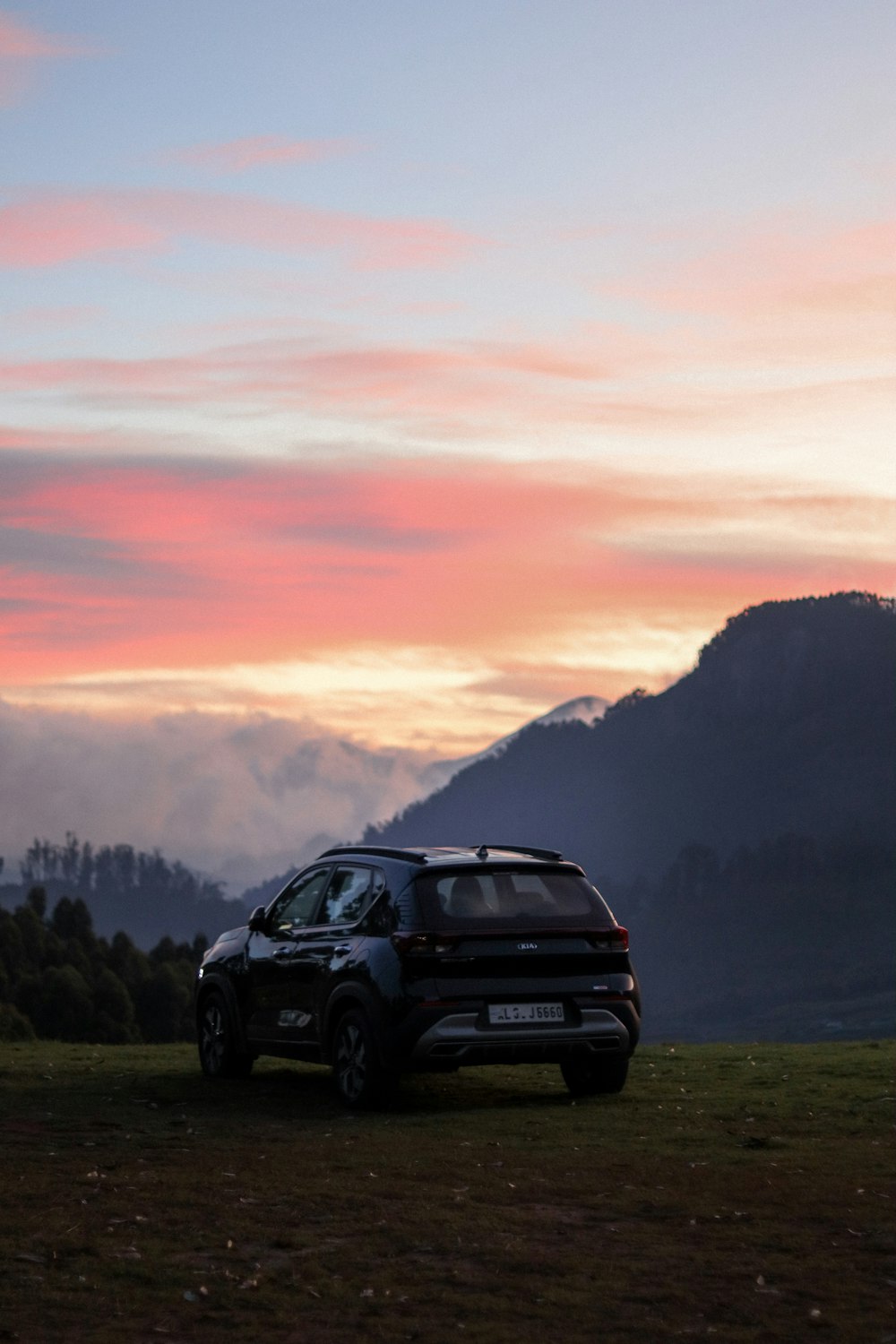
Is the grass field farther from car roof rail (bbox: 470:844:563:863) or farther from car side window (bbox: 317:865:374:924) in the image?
car roof rail (bbox: 470:844:563:863)

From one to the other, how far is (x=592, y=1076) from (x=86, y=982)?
113 metres

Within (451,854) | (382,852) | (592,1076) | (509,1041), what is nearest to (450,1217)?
(509,1041)

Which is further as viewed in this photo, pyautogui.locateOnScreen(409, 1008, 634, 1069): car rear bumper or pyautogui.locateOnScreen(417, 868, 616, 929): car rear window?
pyautogui.locateOnScreen(417, 868, 616, 929): car rear window

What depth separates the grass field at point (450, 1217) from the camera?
712 cm

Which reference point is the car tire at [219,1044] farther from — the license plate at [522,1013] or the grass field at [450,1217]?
the license plate at [522,1013]

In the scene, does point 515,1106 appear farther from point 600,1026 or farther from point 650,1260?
point 650,1260

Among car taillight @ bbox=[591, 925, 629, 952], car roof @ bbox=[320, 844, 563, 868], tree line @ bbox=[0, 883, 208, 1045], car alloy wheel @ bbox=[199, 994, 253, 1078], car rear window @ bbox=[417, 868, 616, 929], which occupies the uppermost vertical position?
car roof @ bbox=[320, 844, 563, 868]

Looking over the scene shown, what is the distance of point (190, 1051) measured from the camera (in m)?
20.4

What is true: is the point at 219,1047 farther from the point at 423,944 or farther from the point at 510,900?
the point at 510,900

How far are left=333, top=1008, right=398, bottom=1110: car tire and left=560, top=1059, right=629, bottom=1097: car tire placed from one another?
1693 millimetres

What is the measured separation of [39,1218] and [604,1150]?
391 cm

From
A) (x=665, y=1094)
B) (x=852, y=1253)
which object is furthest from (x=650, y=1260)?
(x=665, y=1094)

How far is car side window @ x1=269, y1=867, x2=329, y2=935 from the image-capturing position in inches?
591

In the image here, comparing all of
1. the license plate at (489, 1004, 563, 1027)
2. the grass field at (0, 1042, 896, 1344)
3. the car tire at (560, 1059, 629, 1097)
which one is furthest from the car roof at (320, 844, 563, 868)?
the grass field at (0, 1042, 896, 1344)
